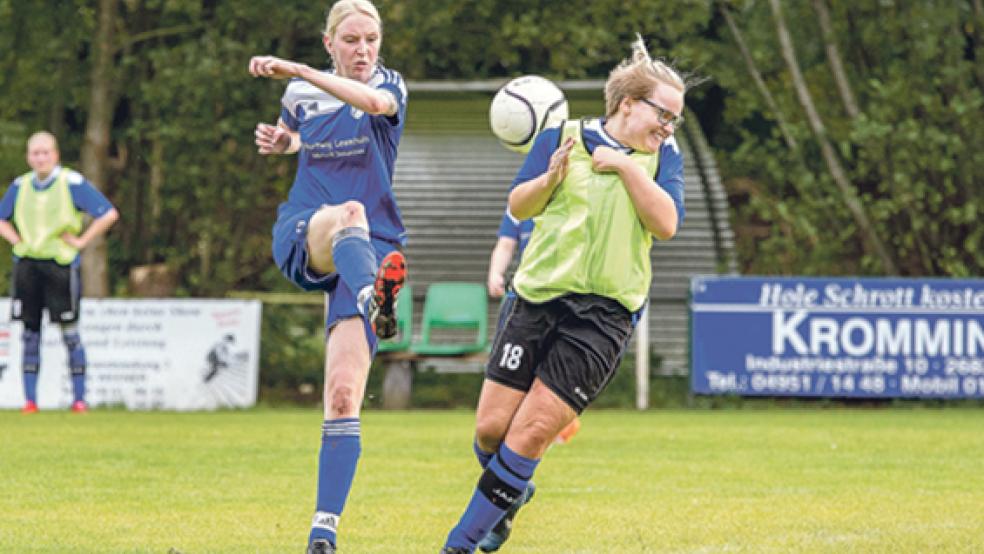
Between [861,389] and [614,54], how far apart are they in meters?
5.62

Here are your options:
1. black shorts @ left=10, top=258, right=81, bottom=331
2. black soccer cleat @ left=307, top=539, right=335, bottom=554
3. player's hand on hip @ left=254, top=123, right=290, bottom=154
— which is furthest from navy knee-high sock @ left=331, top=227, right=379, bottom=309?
black shorts @ left=10, top=258, right=81, bottom=331

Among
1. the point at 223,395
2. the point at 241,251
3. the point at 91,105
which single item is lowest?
the point at 223,395

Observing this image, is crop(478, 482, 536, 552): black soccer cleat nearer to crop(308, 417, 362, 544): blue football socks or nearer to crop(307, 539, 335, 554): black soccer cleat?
crop(308, 417, 362, 544): blue football socks

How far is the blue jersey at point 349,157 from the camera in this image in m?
6.67

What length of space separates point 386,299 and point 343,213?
494 millimetres

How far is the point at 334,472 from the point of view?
626 cm

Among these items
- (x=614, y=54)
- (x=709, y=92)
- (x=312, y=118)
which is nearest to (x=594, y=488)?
(x=312, y=118)

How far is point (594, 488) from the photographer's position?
976 centimetres

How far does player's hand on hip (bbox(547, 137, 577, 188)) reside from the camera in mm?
5922

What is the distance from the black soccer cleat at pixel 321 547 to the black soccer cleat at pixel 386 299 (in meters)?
0.73

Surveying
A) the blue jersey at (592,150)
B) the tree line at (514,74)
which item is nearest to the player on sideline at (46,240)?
the tree line at (514,74)

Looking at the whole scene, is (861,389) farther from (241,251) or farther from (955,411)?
(241,251)

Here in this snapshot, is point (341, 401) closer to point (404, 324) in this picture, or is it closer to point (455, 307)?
point (404, 324)

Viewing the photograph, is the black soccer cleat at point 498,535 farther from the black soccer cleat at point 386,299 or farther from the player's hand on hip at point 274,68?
the player's hand on hip at point 274,68
